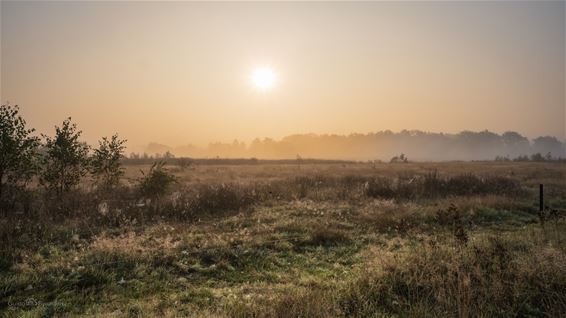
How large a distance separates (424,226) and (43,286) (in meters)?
10.7

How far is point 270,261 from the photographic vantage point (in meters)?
9.20

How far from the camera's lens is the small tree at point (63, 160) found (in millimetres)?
15695

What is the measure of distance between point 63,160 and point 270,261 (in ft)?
36.7

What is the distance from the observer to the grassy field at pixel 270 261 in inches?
247

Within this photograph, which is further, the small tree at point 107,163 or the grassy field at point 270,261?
the small tree at point 107,163

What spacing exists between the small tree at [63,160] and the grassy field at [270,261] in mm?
1102

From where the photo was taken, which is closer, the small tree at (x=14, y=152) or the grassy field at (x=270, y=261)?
the grassy field at (x=270, y=261)

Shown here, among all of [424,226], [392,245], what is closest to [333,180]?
[424,226]

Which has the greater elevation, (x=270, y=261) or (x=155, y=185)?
(x=155, y=185)

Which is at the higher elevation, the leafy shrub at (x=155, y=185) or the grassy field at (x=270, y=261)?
the leafy shrub at (x=155, y=185)

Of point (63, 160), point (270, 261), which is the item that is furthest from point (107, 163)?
point (270, 261)

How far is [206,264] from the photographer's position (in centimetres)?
884

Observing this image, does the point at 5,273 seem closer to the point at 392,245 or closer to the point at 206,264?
the point at 206,264

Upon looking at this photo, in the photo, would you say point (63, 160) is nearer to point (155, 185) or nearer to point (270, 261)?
point (155, 185)
